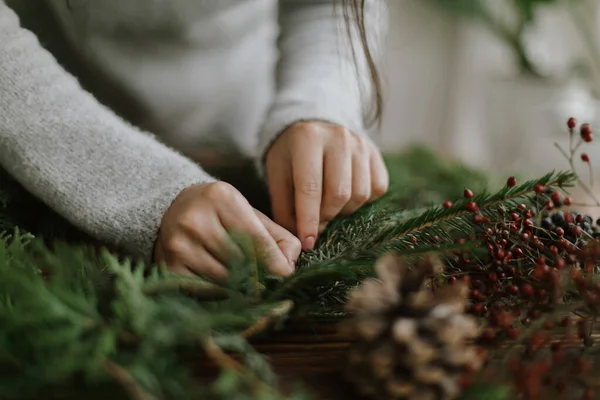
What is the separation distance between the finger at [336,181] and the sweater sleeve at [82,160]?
0.10 m

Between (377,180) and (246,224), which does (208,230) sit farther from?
(377,180)

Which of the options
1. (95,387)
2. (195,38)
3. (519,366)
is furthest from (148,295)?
(195,38)

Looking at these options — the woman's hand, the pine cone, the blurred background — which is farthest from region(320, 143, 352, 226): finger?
the blurred background

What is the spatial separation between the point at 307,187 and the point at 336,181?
0.03 m

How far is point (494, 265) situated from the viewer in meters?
0.36

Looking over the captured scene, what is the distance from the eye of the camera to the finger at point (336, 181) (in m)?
0.46

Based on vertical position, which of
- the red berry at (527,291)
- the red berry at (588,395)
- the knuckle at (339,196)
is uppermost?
the knuckle at (339,196)

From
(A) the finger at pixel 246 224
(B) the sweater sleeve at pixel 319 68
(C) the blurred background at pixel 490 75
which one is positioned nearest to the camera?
(A) the finger at pixel 246 224

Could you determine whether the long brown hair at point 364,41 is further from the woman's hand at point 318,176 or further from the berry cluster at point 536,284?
the berry cluster at point 536,284

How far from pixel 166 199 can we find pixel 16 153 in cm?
13

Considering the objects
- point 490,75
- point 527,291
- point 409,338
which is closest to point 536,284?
point 527,291

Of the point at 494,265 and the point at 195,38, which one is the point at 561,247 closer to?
the point at 494,265

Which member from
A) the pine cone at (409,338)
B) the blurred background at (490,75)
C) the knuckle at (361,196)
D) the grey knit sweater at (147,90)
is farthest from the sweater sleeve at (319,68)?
the blurred background at (490,75)

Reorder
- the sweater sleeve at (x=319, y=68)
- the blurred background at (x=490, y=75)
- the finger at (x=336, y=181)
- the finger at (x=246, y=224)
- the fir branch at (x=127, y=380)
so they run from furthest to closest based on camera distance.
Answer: the blurred background at (x=490, y=75) < the sweater sleeve at (x=319, y=68) < the finger at (x=336, y=181) < the finger at (x=246, y=224) < the fir branch at (x=127, y=380)
